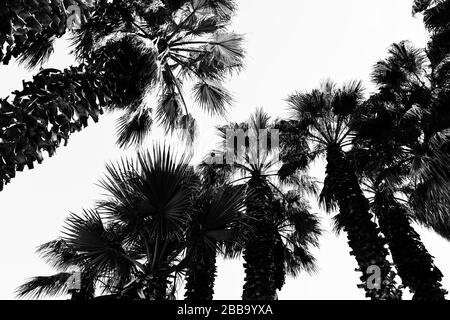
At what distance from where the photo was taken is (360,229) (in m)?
7.93

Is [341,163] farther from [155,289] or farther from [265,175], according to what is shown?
[155,289]

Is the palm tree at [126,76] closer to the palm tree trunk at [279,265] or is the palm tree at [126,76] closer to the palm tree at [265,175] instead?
the palm tree at [265,175]

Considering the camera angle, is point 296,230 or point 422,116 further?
point 296,230

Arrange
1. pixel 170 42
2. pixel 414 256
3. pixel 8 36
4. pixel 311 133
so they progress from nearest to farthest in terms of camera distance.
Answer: pixel 8 36 < pixel 414 256 < pixel 170 42 < pixel 311 133

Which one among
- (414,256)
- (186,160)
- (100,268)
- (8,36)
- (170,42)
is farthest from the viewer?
(170,42)

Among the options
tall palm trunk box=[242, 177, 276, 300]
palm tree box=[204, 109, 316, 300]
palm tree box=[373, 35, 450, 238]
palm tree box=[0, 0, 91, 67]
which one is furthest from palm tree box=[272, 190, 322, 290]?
palm tree box=[0, 0, 91, 67]

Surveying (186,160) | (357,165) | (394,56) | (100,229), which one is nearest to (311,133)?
(357,165)

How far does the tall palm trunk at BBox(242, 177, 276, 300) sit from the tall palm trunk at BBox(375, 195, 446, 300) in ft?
9.25

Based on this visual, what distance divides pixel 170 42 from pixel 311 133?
4.81 meters

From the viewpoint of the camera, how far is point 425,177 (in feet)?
24.4

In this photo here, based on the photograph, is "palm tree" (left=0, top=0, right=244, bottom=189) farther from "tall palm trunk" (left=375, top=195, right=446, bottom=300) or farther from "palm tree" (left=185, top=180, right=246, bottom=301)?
"tall palm trunk" (left=375, top=195, right=446, bottom=300)

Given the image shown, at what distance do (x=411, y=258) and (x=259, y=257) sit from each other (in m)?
3.27

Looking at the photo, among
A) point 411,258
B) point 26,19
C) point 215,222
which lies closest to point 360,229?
point 411,258
